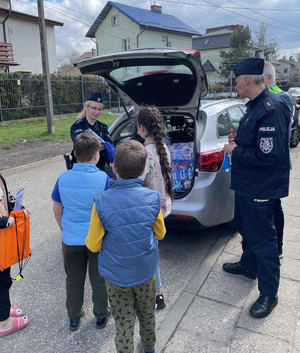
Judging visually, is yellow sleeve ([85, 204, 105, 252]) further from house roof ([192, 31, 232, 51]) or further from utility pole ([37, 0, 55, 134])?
house roof ([192, 31, 232, 51])

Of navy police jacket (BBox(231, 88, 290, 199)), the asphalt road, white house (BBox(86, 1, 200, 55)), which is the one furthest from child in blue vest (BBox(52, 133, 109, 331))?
white house (BBox(86, 1, 200, 55))

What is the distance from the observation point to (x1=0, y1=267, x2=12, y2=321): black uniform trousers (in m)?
2.37

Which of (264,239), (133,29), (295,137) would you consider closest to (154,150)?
(264,239)

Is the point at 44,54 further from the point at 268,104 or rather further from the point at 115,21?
the point at 115,21

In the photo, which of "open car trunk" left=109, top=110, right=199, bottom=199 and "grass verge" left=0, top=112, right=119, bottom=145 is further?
"grass verge" left=0, top=112, right=119, bottom=145

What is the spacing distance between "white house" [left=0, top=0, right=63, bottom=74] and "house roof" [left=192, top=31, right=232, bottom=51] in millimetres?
35025

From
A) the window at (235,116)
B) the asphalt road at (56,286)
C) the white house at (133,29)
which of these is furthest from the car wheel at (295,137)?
the white house at (133,29)

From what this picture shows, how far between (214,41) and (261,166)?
5779cm

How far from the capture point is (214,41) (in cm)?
5459

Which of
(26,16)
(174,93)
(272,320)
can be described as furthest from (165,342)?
(26,16)

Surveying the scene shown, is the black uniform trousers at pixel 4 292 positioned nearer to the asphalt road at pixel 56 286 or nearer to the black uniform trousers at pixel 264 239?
the asphalt road at pixel 56 286

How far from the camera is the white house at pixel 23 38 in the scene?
2217 cm

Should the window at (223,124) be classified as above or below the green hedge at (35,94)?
below

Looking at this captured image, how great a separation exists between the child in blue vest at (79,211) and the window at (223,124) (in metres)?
1.87
